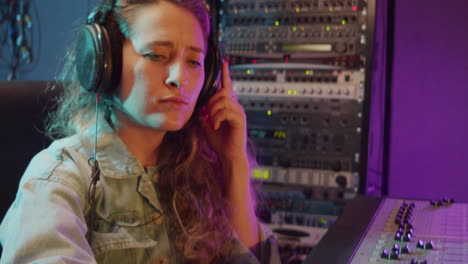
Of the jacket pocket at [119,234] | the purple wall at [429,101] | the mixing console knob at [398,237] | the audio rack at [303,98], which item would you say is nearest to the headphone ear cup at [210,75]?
the jacket pocket at [119,234]

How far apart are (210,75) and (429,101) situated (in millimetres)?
1737

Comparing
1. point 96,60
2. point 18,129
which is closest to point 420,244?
point 96,60

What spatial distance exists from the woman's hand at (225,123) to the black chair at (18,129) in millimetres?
349

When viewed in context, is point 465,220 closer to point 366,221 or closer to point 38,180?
point 366,221

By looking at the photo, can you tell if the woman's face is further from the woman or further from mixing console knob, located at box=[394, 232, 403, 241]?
mixing console knob, located at box=[394, 232, 403, 241]

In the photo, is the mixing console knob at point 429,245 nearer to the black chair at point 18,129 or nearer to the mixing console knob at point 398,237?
the mixing console knob at point 398,237

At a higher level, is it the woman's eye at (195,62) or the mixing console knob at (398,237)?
the woman's eye at (195,62)

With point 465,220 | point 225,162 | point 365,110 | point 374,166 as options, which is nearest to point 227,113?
point 225,162

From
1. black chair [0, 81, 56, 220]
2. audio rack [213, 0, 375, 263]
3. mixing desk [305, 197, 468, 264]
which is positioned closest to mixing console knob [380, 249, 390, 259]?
mixing desk [305, 197, 468, 264]

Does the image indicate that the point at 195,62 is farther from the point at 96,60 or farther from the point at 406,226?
the point at 406,226

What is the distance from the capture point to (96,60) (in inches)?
34.9

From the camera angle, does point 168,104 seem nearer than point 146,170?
Yes

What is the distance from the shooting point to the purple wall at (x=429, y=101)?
2439 mm

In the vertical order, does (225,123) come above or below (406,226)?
above
